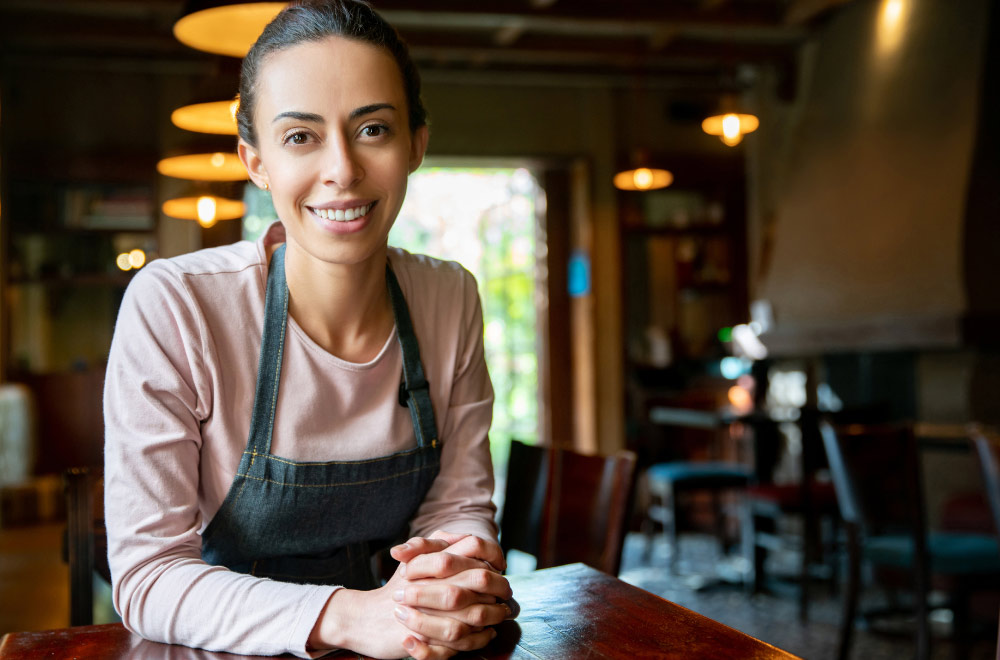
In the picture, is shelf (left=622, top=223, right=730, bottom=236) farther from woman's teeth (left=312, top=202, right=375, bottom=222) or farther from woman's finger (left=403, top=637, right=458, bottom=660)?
woman's finger (left=403, top=637, right=458, bottom=660)

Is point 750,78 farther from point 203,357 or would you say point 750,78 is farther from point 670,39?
point 203,357

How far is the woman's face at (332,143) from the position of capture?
1.19 metres

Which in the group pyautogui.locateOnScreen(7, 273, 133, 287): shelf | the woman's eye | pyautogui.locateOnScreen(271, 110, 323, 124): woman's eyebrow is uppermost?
pyautogui.locateOnScreen(7, 273, 133, 287): shelf

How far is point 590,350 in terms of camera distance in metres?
7.10

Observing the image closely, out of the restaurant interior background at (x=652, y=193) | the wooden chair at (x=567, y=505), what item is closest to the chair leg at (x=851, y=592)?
the restaurant interior background at (x=652, y=193)

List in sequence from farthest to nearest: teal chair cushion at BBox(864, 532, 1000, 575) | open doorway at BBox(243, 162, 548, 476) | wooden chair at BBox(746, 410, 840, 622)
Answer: open doorway at BBox(243, 162, 548, 476)
wooden chair at BBox(746, 410, 840, 622)
teal chair cushion at BBox(864, 532, 1000, 575)

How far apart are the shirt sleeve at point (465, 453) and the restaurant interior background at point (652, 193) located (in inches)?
120

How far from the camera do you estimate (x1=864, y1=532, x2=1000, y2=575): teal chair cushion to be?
3.19 metres

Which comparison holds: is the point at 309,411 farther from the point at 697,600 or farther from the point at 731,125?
the point at 731,125

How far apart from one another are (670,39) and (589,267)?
175 cm

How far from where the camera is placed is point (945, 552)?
3328 millimetres

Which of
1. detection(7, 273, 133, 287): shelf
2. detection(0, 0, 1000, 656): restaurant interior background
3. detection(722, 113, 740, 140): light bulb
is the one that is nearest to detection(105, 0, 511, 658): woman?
detection(0, 0, 1000, 656): restaurant interior background

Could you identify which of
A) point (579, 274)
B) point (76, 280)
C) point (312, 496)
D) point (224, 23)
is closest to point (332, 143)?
point (312, 496)

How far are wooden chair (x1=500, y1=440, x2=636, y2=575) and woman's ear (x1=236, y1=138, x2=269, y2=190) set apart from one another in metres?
0.75
